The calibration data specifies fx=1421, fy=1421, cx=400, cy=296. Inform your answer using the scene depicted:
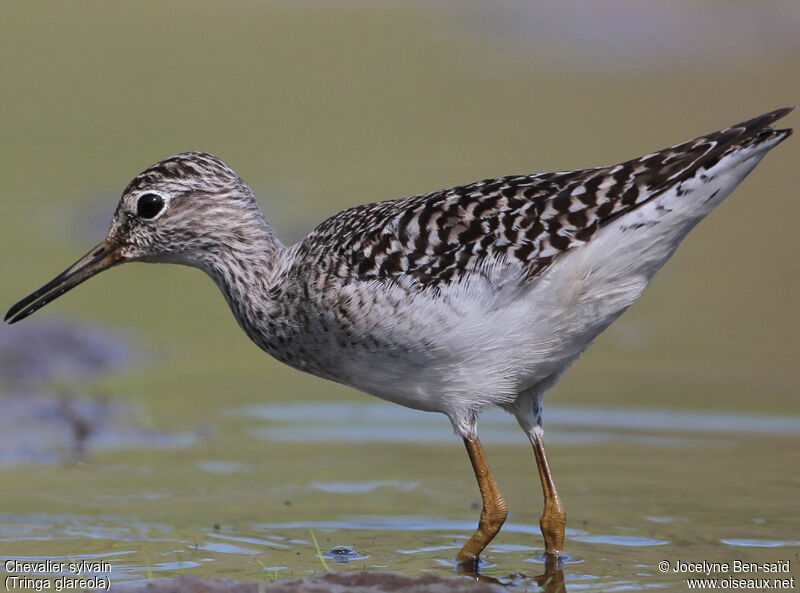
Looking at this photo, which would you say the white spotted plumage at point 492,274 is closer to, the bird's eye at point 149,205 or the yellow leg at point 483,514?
the yellow leg at point 483,514

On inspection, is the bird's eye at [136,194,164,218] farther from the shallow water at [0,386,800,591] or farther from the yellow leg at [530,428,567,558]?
the yellow leg at [530,428,567,558]

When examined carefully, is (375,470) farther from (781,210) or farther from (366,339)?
(781,210)

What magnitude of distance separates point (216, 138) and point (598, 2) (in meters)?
7.55

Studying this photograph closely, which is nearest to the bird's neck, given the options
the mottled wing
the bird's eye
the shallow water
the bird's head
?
the bird's head

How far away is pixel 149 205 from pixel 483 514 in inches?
107

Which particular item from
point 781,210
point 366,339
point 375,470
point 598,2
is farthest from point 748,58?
point 366,339

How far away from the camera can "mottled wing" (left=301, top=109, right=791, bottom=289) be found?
24.0 ft

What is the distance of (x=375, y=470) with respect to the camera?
9539mm

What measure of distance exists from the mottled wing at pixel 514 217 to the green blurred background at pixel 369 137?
211cm

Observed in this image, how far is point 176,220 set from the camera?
855cm

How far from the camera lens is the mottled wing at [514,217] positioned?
24.0 feet

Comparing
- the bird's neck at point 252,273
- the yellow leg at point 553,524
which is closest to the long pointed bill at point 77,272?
the bird's neck at point 252,273

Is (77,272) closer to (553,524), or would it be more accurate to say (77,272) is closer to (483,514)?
(483,514)

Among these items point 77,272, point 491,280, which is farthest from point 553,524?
point 77,272
